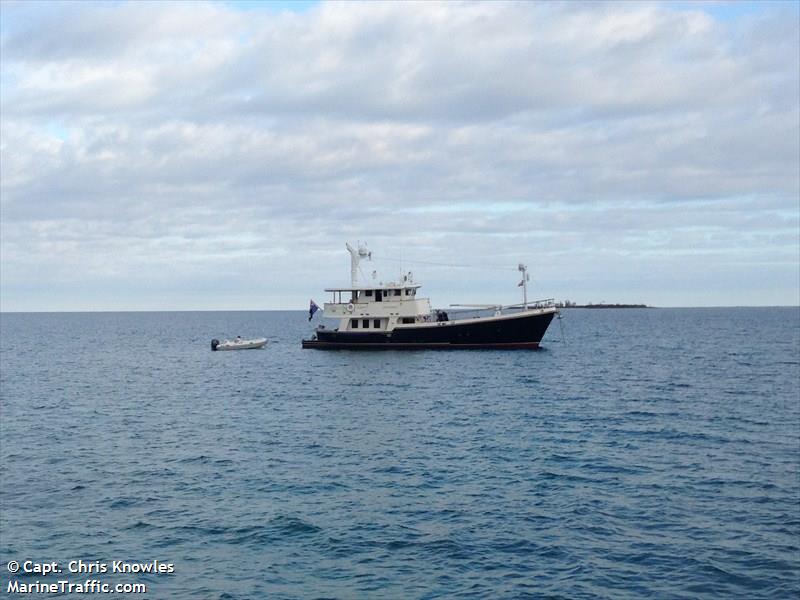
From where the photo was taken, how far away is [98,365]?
7412 centimetres

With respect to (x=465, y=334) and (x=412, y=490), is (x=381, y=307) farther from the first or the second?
(x=412, y=490)

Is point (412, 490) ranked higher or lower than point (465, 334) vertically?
lower

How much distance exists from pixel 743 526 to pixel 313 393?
33.0 m

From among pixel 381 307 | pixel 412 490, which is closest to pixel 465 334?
pixel 381 307

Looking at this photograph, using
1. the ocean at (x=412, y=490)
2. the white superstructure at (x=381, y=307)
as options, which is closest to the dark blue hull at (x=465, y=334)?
the white superstructure at (x=381, y=307)

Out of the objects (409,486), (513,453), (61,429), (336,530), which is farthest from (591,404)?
(61,429)

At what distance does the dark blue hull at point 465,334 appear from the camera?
73.1 metres

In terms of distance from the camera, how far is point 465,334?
241ft

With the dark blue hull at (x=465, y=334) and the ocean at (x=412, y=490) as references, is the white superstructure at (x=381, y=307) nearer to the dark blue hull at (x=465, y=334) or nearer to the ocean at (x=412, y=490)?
the dark blue hull at (x=465, y=334)

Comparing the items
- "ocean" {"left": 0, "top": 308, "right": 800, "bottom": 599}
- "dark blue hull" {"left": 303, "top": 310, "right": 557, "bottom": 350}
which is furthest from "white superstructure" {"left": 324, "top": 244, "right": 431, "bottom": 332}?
"ocean" {"left": 0, "top": 308, "right": 800, "bottom": 599}

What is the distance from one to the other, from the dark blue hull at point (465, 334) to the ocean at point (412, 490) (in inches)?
869

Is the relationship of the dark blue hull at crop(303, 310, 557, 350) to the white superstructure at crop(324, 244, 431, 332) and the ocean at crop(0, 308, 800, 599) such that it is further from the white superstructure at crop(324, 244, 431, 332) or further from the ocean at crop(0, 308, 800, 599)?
the ocean at crop(0, 308, 800, 599)

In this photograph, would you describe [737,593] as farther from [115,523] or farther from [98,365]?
[98,365]

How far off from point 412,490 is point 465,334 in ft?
164
